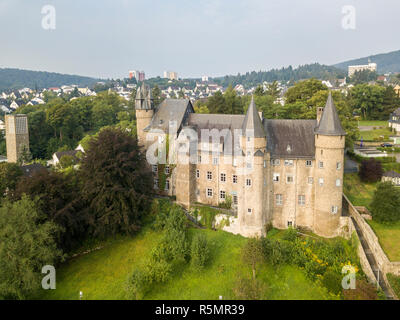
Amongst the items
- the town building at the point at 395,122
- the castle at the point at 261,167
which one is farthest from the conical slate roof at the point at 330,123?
the town building at the point at 395,122

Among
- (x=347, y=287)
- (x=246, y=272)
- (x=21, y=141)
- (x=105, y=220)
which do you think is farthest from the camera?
(x=21, y=141)

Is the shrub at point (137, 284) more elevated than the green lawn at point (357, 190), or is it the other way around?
the green lawn at point (357, 190)

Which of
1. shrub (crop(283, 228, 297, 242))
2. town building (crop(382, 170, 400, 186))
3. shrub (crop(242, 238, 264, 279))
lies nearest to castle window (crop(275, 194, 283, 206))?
shrub (crop(283, 228, 297, 242))

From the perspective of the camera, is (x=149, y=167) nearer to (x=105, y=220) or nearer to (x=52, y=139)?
(x=105, y=220)

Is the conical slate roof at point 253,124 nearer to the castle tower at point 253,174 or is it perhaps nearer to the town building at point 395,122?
the castle tower at point 253,174

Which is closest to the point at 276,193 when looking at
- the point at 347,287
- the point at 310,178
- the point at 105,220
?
the point at 310,178

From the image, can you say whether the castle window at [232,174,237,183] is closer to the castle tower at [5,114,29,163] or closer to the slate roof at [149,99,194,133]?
the slate roof at [149,99,194,133]
